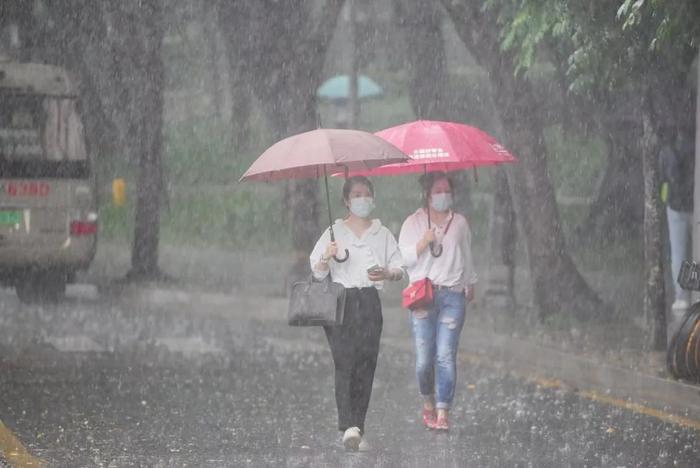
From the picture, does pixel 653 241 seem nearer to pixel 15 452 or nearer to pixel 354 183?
pixel 354 183

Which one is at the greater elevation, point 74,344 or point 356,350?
point 356,350

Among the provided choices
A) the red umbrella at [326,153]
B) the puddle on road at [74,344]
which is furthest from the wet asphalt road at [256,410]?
the red umbrella at [326,153]

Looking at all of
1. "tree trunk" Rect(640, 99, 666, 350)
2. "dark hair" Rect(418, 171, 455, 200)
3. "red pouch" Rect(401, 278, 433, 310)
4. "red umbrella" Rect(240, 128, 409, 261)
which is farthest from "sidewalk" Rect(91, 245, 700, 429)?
"red umbrella" Rect(240, 128, 409, 261)

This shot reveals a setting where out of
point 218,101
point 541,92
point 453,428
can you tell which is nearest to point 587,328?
point 453,428

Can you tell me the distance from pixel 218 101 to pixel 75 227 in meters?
34.5

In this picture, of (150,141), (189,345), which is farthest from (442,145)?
(150,141)

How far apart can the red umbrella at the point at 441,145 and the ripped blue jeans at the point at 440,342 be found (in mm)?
317

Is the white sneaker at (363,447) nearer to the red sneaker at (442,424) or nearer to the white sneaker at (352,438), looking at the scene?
the white sneaker at (352,438)

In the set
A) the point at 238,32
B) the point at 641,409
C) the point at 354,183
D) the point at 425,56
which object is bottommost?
the point at 641,409

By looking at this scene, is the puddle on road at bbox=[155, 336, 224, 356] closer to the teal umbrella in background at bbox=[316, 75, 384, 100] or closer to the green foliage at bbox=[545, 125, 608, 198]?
the green foliage at bbox=[545, 125, 608, 198]

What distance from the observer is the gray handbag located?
8414 mm

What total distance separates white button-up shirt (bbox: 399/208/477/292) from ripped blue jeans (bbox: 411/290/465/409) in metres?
0.10

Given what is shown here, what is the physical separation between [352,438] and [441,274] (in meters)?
1.32

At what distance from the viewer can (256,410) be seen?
33.8ft
